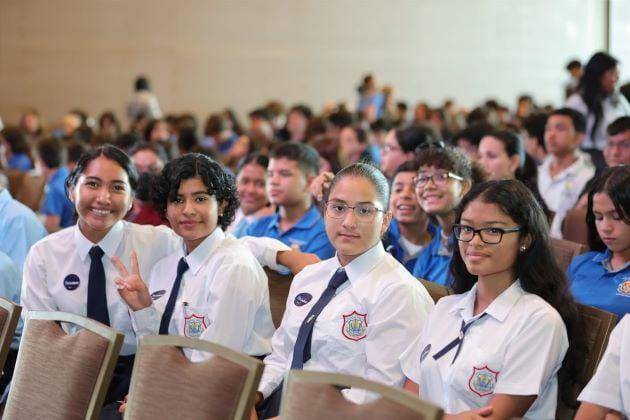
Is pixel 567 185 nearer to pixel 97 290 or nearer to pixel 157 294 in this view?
pixel 157 294

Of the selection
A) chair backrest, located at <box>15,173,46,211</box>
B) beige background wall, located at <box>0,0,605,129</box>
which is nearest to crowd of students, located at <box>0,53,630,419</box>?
chair backrest, located at <box>15,173,46,211</box>

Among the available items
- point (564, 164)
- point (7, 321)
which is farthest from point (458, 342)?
point (564, 164)

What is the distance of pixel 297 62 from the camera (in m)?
14.4

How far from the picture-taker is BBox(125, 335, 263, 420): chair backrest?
210cm

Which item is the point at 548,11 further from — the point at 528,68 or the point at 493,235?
Answer: the point at 493,235

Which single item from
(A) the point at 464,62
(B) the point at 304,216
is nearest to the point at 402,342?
(B) the point at 304,216

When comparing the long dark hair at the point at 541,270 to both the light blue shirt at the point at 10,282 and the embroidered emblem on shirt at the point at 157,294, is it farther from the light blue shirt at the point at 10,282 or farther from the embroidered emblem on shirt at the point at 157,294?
the light blue shirt at the point at 10,282

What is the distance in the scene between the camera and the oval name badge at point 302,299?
284 cm

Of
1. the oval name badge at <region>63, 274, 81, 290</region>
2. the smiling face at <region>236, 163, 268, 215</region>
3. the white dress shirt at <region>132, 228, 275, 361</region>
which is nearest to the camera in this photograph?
the white dress shirt at <region>132, 228, 275, 361</region>

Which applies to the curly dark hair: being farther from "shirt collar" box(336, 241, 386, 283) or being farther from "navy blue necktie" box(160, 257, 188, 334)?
"shirt collar" box(336, 241, 386, 283)

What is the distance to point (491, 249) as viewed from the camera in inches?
94.0

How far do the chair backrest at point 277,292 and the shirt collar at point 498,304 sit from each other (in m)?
0.90

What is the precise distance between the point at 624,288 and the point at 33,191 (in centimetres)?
512

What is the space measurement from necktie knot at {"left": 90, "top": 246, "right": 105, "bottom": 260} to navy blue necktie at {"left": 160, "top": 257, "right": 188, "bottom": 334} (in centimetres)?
40
